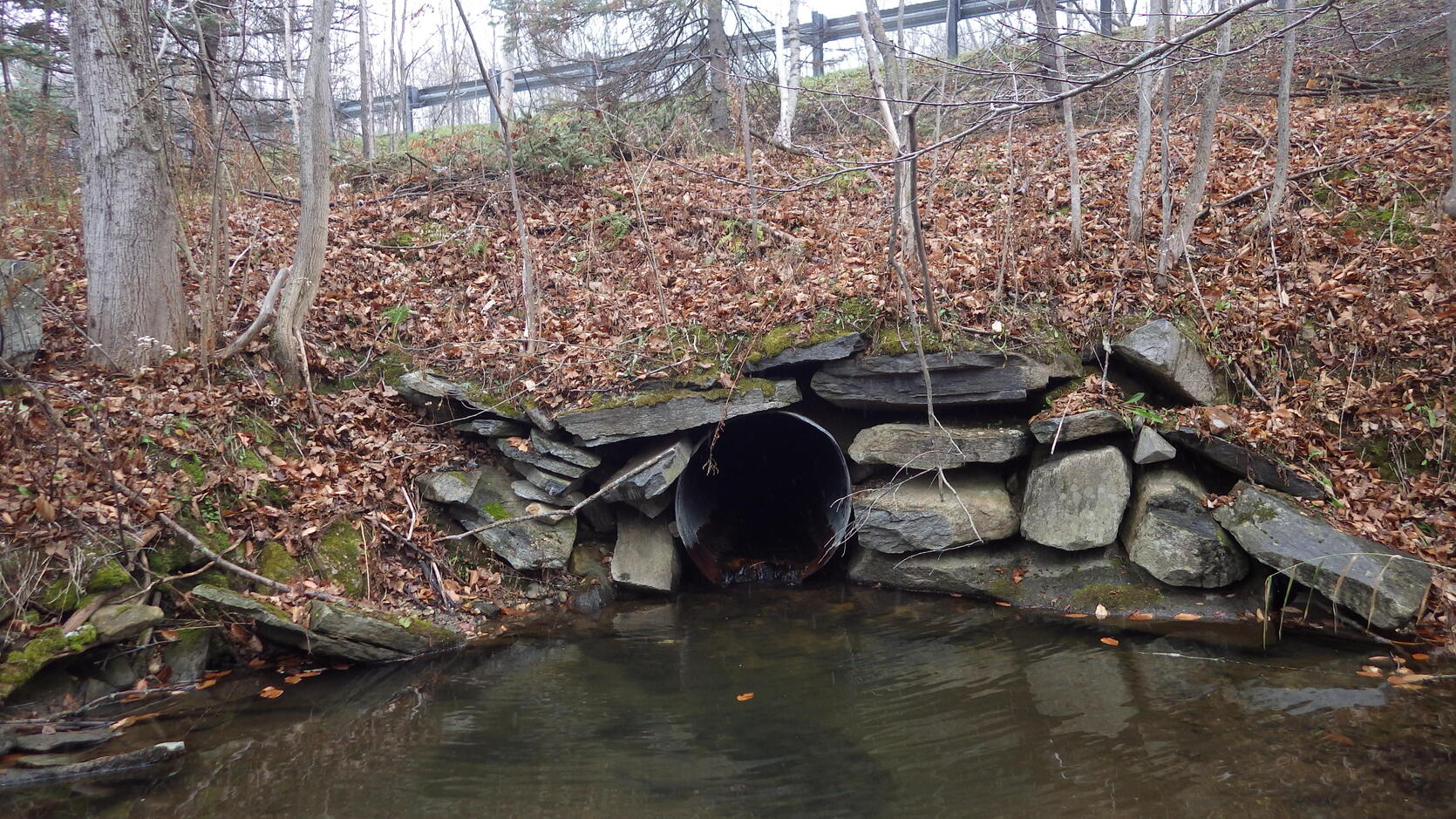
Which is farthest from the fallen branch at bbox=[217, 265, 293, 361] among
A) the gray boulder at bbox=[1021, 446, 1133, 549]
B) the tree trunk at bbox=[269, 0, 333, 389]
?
the gray boulder at bbox=[1021, 446, 1133, 549]

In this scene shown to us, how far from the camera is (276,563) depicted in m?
6.32

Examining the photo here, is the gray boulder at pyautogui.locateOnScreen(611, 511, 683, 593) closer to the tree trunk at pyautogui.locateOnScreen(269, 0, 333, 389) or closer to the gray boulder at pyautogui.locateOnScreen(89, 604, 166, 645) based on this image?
the tree trunk at pyautogui.locateOnScreen(269, 0, 333, 389)

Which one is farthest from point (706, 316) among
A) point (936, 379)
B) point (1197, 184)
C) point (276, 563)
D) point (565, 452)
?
point (1197, 184)

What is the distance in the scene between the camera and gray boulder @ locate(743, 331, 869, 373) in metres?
7.78

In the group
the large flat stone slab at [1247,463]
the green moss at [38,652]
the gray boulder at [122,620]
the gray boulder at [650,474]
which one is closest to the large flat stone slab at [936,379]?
the large flat stone slab at [1247,463]

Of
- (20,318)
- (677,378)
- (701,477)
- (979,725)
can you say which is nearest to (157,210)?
(20,318)

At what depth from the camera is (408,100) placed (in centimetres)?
1808

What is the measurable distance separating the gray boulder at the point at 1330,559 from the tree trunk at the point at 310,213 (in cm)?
801

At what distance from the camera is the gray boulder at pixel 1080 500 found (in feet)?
22.8

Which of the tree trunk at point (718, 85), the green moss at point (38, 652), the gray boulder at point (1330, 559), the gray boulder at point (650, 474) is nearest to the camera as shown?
the green moss at point (38, 652)

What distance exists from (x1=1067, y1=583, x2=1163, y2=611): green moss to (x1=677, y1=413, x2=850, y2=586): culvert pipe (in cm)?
211

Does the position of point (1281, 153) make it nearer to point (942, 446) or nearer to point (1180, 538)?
point (1180, 538)

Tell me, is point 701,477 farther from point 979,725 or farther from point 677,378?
point 979,725

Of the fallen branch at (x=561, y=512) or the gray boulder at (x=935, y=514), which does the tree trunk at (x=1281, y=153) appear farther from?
the fallen branch at (x=561, y=512)
